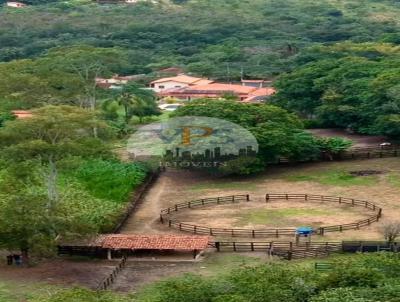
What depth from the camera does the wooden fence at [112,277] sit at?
22859 mm

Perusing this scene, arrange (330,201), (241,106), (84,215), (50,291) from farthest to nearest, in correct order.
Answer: (241,106) → (330,201) → (84,215) → (50,291)

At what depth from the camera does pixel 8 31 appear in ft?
289

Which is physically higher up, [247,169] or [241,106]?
[241,106]

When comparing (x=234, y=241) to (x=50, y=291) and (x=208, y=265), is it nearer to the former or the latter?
(x=208, y=265)

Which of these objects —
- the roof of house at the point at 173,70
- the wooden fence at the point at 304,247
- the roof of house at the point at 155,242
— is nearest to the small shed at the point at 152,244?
the roof of house at the point at 155,242

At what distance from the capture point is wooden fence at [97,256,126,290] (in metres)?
22.9

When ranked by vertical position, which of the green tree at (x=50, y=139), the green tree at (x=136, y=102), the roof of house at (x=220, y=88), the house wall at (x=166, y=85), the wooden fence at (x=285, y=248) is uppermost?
the green tree at (x=50, y=139)

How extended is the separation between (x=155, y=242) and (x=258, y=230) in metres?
4.33

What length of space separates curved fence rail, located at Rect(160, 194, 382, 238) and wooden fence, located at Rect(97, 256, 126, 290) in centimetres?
403

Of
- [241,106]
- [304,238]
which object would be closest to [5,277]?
[304,238]

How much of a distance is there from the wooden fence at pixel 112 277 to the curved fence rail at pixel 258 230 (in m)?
4.03

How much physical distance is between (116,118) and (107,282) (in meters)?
26.4

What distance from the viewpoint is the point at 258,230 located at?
28047 millimetres

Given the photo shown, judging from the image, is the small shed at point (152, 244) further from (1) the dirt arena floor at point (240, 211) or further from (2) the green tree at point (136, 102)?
(2) the green tree at point (136, 102)
